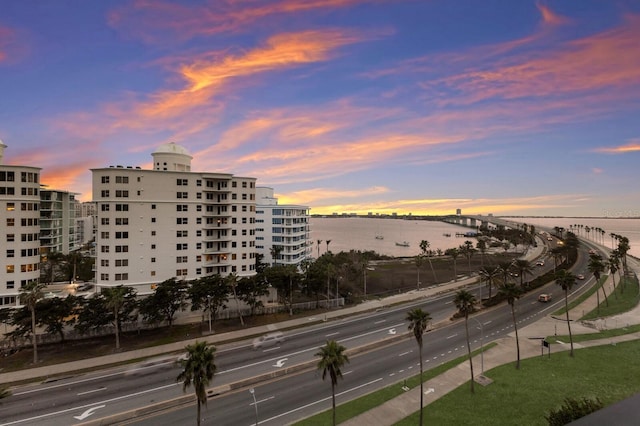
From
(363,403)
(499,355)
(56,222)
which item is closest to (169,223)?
(56,222)

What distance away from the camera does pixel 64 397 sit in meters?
39.9

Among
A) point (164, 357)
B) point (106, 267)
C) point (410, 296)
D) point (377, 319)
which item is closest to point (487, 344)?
point (377, 319)

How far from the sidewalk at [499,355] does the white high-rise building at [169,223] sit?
52.0 m

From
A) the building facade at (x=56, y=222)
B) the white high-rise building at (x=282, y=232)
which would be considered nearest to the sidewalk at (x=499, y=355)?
the white high-rise building at (x=282, y=232)

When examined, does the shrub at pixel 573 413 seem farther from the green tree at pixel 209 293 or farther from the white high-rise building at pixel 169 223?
the white high-rise building at pixel 169 223

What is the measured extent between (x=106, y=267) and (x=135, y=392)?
37.1 m

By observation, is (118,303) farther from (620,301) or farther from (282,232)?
(620,301)

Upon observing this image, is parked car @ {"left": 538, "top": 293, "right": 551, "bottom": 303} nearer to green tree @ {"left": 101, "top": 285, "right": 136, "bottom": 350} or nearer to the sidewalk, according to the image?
the sidewalk

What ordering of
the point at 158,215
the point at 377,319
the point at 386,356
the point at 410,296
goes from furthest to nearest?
the point at 410,296 < the point at 158,215 < the point at 377,319 < the point at 386,356

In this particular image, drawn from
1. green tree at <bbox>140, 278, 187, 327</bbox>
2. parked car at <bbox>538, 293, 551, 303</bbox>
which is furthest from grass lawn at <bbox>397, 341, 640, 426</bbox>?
green tree at <bbox>140, 278, 187, 327</bbox>

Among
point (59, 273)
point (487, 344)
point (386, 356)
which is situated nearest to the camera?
point (386, 356)

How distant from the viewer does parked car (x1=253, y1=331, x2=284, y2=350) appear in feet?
180

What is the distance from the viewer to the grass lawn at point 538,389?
117 ft

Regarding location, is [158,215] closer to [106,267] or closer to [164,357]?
[106,267]
